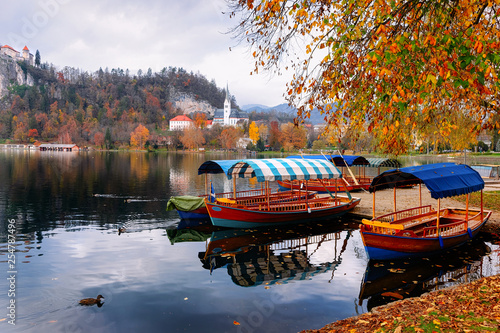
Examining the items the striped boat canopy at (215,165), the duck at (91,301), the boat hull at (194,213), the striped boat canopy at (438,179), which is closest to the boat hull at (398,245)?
the striped boat canopy at (438,179)

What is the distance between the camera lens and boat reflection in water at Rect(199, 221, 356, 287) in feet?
46.2

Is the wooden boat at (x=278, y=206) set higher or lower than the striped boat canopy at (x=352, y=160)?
lower

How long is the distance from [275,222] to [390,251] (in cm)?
823

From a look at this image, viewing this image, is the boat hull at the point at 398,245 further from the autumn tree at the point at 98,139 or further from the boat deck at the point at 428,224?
the autumn tree at the point at 98,139

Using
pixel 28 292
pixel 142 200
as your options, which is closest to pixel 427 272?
pixel 28 292

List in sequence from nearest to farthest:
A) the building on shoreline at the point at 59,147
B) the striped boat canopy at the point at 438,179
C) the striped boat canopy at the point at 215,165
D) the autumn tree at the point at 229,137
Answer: the striped boat canopy at the point at 438,179
the striped boat canopy at the point at 215,165
the autumn tree at the point at 229,137
the building on shoreline at the point at 59,147

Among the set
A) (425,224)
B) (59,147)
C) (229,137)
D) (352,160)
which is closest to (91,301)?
(425,224)

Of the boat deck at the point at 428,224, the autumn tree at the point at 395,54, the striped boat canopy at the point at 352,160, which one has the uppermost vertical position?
the autumn tree at the point at 395,54

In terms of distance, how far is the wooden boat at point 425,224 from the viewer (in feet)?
48.0

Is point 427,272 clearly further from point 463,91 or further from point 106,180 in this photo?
point 106,180

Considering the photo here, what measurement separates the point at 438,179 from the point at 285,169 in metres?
8.95

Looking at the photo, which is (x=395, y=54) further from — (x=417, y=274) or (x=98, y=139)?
(x=98, y=139)

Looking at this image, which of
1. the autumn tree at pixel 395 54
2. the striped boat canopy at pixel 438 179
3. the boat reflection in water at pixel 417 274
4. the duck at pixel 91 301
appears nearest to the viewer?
the autumn tree at pixel 395 54

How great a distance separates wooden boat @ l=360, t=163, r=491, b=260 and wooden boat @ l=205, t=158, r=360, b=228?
5777 mm
